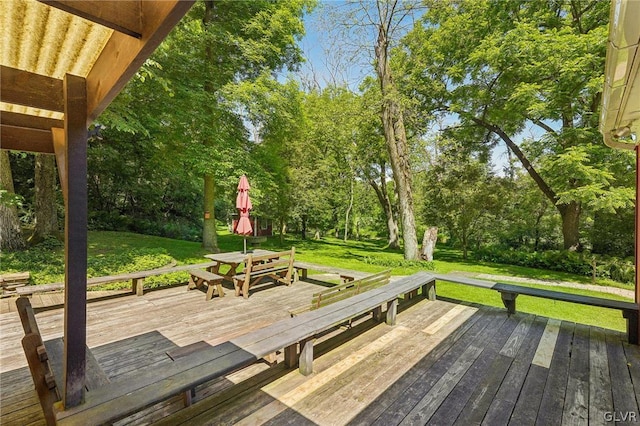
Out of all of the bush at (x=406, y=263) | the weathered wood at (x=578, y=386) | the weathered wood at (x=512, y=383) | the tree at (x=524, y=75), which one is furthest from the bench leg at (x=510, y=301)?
the tree at (x=524, y=75)

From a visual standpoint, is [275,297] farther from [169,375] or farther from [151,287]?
[169,375]

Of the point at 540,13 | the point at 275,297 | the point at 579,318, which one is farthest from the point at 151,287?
the point at 540,13

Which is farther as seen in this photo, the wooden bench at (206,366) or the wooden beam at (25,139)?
the wooden beam at (25,139)

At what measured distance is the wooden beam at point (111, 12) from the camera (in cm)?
119

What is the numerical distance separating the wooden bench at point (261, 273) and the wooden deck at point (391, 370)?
765mm

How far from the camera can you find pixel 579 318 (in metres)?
6.06

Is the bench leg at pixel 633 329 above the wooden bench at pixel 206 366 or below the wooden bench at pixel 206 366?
below

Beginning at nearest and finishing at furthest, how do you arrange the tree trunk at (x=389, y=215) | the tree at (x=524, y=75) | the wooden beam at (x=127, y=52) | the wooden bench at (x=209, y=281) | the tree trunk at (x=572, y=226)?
1. the wooden beam at (x=127, y=52)
2. the wooden bench at (x=209, y=281)
3. the tree at (x=524, y=75)
4. the tree trunk at (x=572, y=226)
5. the tree trunk at (x=389, y=215)

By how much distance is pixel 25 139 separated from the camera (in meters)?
3.09

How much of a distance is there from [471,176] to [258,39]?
11240mm

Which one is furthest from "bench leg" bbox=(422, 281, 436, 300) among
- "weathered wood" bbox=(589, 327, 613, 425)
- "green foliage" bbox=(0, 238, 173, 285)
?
"green foliage" bbox=(0, 238, 173, 285)

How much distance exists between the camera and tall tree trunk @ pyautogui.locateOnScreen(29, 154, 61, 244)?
8.71 m

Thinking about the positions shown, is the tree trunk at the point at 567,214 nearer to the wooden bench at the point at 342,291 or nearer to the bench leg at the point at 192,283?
the wooden bench at the point at 342,291

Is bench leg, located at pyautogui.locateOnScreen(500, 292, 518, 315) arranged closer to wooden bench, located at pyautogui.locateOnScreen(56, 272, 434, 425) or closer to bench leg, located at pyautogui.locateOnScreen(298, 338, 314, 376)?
wooden bench, located at pyautogui.locateOnScreen(56, 272, 434, 425)
